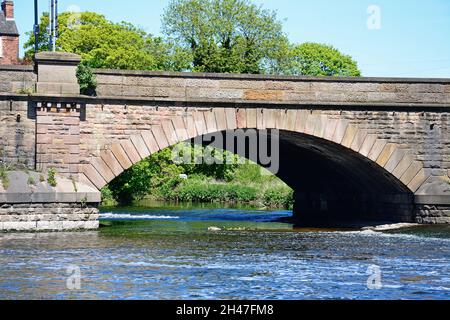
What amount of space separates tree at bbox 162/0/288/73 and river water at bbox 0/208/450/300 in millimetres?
28595

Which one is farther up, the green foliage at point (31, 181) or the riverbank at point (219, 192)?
the green foliage at point (31, 181)

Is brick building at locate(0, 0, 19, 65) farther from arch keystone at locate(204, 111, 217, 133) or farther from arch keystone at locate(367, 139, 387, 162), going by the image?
arch keystone at locate(367, 139, 387, 162)

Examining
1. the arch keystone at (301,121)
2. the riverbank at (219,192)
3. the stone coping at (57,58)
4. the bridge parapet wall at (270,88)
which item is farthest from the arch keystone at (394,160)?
the riverbank at (219,192)

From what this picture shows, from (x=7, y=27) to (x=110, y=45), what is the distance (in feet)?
26.0

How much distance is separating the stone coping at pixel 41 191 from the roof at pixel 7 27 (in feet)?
118

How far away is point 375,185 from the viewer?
35.3m

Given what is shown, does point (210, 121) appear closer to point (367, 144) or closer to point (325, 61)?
point (367, 144)

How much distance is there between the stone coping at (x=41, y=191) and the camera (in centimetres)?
2723

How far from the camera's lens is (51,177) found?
28328 millimetres

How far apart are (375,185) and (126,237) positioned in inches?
471

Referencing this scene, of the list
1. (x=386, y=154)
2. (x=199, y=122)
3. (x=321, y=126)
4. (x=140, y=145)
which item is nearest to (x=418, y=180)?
(x=386, y=154)

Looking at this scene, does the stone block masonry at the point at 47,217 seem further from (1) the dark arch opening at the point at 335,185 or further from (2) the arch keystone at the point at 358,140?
(2) the arch keystone at the point at 358,140

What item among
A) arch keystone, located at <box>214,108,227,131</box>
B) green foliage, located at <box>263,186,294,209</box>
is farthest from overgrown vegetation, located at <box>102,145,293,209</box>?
arch keystone, located at <box>214,108,227,131</box>
